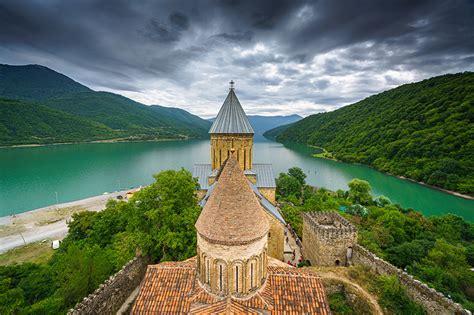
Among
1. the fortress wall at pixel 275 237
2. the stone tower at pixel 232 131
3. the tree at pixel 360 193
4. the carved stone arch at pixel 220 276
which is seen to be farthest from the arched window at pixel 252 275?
the tree at pixel 360 193

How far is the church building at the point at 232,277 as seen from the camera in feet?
21.4

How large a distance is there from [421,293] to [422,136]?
174ft

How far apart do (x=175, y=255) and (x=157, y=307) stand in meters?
5.36

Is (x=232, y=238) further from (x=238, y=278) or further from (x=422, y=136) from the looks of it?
(x=422, y=136)

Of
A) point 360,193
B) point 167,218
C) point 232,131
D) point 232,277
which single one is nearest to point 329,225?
point 232,131

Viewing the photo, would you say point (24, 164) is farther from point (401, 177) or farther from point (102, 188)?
point (401, 177)

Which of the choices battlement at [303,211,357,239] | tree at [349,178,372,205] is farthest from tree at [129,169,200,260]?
tree at [349,178,372,205]

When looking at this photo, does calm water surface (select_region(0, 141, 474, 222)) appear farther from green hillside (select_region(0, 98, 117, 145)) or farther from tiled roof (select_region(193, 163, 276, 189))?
tiled roof (select_region(193, 163, 276, 189))

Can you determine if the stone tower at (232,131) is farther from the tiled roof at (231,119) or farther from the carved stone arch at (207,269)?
the carved stone arch at (207,269)

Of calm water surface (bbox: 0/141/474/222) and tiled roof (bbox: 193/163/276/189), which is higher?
tiled roof (bbox: 193/163/276/189)

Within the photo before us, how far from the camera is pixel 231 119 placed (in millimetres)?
18484

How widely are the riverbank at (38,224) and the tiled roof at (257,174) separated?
58.4ft

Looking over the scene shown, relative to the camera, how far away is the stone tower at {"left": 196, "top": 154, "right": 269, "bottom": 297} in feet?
21.3

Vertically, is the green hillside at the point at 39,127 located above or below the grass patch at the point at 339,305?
above
